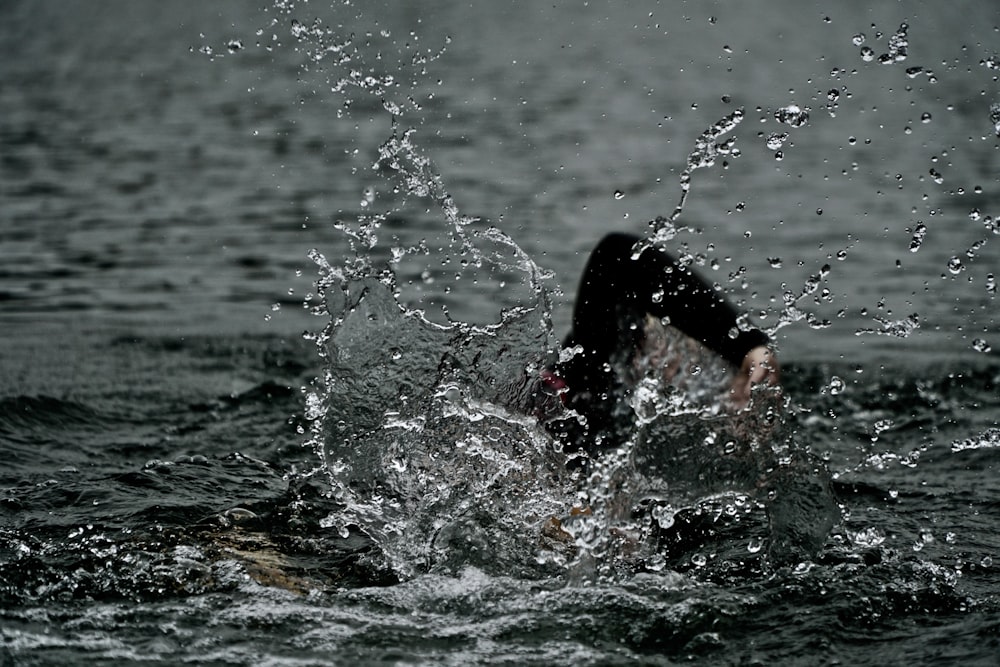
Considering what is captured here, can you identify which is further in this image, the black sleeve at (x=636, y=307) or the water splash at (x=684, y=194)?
the water splash at (x=684, y=194)

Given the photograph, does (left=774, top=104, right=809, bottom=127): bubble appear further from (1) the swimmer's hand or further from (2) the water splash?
(1) the swimmer's hand

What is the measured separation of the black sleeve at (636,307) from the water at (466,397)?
16 centimetres

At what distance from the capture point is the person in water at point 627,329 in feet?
16.3

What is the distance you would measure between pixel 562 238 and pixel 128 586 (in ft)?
22.2

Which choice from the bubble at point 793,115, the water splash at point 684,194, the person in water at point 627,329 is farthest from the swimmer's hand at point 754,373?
the bubble at point 793,115

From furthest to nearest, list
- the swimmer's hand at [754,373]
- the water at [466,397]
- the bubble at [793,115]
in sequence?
the bubble at [793,115]
the swimmer's hand at [754,373]
the water at [466,397]

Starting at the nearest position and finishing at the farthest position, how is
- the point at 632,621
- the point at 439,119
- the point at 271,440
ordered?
the point at 632,621 < the point at 271,440 < the point at 439,119

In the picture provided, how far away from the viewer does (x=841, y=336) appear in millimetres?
8500

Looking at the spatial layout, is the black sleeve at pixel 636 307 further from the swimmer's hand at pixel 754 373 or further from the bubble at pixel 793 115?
the bubble at pixel 793 115

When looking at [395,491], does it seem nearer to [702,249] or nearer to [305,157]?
[702,249]

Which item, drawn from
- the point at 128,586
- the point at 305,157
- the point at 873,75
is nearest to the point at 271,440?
the point at 128,586

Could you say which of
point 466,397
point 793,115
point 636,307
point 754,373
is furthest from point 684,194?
point 466,397

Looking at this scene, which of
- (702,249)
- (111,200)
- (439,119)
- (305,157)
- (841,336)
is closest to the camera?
(841,336)

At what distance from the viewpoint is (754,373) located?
4914 millimetres
